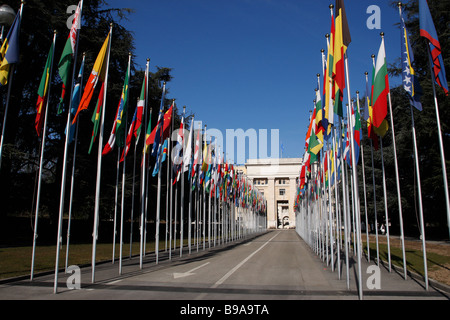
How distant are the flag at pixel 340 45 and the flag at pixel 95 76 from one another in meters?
7.77

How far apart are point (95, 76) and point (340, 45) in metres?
8.17

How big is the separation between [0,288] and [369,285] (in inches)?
416

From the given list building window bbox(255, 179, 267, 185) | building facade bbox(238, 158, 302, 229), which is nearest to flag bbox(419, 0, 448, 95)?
building facade bbox(238, 158, 302, 229)

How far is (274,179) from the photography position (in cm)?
11562

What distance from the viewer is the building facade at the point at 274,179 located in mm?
112438

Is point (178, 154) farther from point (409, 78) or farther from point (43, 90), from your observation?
point (409, 78)

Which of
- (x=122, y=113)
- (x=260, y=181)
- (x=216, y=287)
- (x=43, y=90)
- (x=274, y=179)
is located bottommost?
(x=216, y=287)

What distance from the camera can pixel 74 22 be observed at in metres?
12.1

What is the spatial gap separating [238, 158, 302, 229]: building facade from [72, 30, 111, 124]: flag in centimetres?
10012

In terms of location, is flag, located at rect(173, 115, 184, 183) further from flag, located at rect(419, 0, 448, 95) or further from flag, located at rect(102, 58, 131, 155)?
flag, located at rect(419, 0, 448, 95)

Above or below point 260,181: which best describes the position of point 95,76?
below

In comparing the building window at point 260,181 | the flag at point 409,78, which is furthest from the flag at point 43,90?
the building window at point 260,181

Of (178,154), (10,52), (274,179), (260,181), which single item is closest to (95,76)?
(10,52)
